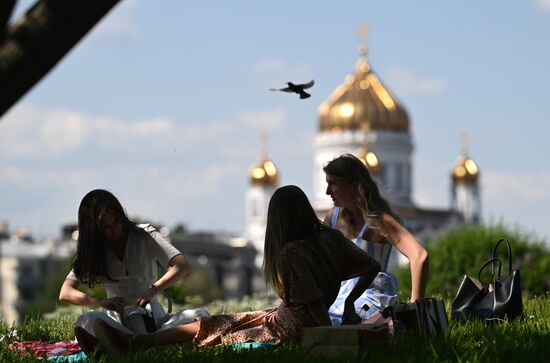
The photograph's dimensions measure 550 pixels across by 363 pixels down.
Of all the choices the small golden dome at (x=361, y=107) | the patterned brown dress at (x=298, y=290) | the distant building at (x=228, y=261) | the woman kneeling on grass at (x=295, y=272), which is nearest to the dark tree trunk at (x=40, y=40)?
the woman kneeling on grass at (x=295, y=272)

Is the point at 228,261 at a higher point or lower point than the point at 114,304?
lower

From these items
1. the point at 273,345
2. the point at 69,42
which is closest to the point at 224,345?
the point at 273,345

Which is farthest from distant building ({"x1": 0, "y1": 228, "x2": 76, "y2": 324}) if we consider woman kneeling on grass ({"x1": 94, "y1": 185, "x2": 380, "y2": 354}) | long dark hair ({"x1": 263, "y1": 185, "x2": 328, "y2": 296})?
long dark hair ({"x1": 263, "y1": 185, "x2": 328, "y2": 296})

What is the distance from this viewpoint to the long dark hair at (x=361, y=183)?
6992mm

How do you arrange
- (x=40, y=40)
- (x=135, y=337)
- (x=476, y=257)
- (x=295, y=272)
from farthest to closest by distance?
1. (x=476, y=257)
2. (x=135, y=337)
3. (x=295, y=272)
4. (x=40, y=40)

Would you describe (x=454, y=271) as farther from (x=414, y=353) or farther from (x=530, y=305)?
(x=414, y=353)

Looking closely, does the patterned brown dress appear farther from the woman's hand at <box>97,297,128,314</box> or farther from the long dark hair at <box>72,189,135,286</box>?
the long dark hair at <box>72,189,135,286</box>

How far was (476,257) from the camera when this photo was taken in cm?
1808

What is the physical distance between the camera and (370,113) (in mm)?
80875

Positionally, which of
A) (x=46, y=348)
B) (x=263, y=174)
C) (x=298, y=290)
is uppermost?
(x=263, y=174)

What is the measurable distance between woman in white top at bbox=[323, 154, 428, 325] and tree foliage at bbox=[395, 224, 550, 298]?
9.00m

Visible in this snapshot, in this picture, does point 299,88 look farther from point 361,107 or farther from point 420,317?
point 361,107

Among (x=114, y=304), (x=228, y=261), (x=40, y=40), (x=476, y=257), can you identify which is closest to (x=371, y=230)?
(x=114, y=304)

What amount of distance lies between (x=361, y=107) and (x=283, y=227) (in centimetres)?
7440
